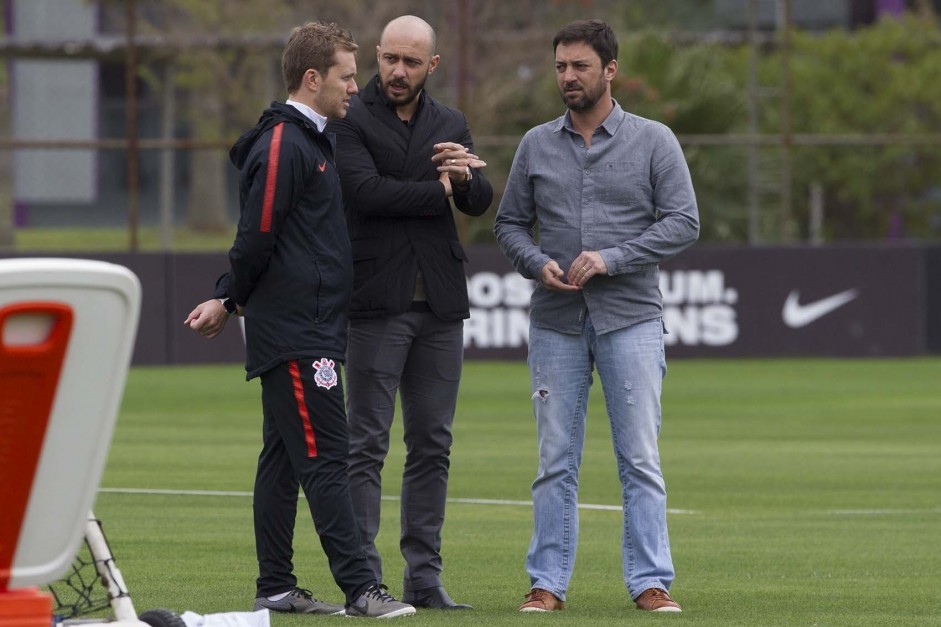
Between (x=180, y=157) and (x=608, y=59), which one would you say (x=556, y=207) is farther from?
(x=180, y=157)

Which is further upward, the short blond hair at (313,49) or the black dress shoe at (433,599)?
the short blond hair at (313,49)

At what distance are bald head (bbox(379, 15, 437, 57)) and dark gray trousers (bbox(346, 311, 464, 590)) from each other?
3.16 feet

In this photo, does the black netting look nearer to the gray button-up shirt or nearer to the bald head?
the gray button-up shirt

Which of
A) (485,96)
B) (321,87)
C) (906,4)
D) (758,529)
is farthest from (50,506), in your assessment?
(906,4)

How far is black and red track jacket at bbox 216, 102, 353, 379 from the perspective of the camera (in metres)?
6.25

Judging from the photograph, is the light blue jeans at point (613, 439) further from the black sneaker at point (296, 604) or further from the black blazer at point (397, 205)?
the black sneaker at point (296, 604)

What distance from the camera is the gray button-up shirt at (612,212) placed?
22.5 ft

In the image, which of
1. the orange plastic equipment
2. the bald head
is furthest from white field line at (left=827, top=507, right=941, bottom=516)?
the orange plastic equipment

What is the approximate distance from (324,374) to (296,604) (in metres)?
0.88

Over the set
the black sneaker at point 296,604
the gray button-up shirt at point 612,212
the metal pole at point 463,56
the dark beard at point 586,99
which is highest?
the metal pole at point 463,56

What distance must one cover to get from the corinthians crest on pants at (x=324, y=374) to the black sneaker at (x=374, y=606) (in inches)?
27.5

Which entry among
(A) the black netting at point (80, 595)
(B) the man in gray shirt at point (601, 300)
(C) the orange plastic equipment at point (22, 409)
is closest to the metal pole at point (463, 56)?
(A) the black netting at point (80, 595)

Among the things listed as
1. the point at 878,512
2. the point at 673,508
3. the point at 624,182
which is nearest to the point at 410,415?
the point at 624,182

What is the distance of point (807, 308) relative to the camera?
75.6 feet
